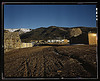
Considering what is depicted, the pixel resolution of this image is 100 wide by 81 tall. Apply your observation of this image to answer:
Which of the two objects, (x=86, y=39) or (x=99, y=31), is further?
(x=86, y=39)

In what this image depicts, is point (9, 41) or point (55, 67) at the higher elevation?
point (9, 41)

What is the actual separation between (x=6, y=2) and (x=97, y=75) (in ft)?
12.5

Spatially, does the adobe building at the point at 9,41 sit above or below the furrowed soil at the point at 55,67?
above

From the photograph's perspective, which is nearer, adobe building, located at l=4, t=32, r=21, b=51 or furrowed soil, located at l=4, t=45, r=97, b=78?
furrowed soil, located at l=4, t=45, r=97, b=78

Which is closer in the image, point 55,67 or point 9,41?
point 55,67

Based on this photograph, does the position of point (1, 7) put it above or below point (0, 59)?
above

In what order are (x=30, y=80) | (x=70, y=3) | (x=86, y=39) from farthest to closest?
(x=86, y=39), (x=70, y=3), (x=30, y=80)

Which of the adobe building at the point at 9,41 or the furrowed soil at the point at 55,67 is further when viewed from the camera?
the adobe building at the point at 9,41

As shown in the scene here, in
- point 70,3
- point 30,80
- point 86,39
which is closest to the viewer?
point 30,80

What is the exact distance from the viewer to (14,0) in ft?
7.41

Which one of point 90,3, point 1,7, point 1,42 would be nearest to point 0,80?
point 1,42

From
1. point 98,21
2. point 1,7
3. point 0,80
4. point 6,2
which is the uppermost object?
point 6,2

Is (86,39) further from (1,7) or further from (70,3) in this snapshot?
(1,7)

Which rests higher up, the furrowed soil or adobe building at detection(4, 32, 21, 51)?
adobe building at detection(4, 32, 21, 51)
